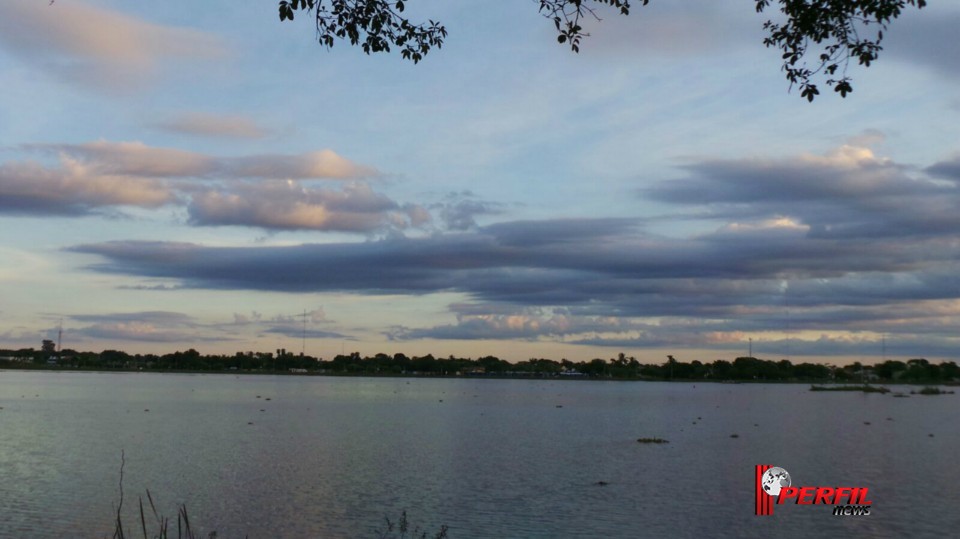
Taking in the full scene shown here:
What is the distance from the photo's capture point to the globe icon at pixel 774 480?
48703 millimetres

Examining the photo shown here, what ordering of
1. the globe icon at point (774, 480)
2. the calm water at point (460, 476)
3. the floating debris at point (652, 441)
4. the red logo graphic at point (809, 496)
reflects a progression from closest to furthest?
the calm water at point (460, 476) < the red logo graphic at point (809, 496) < the globe icon at point (774, 480) < the floating debris at point (652, 441)

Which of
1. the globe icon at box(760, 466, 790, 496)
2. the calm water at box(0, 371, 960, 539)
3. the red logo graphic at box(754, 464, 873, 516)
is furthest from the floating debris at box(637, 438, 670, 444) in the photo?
the red logo graphic at box(754, 464, 873, 516)

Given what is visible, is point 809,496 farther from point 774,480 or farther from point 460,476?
point 460,476

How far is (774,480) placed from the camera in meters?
53.0

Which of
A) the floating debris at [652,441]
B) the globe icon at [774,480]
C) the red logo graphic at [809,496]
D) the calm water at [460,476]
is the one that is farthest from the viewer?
the floating debris at [652,441]

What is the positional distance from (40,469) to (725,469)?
157ft

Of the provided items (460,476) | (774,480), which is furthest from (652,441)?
(460,476)

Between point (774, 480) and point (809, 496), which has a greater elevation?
point (774, 480)

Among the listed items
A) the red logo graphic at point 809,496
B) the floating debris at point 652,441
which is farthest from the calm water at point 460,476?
the floating debris at point 652,441

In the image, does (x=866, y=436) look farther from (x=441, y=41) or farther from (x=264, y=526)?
(x=441, y=41)

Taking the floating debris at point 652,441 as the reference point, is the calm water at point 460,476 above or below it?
below

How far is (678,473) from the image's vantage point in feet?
192

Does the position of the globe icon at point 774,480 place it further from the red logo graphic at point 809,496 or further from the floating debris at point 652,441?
the floating debris at point 652,441

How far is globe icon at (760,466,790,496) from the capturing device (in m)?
48.7
